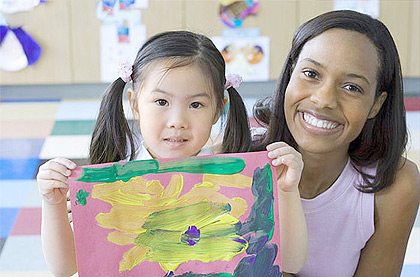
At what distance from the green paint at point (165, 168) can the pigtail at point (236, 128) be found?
24 cm

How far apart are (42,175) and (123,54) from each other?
2.98m

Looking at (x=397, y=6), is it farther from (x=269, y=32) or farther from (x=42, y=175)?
(x=42, y=175)

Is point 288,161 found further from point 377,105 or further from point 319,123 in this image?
point 377,105

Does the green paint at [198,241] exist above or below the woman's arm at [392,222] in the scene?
above

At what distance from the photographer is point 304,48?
5.13 ft

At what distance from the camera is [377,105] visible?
5.21ft

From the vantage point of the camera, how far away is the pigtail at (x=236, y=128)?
1496 millimetres

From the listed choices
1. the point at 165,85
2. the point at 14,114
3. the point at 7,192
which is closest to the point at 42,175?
the point at 165,85

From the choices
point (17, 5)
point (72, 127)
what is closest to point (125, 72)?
point (72, 127)

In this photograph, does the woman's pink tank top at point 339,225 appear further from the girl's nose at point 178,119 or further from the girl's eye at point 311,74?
the girl's nose at point 178,119

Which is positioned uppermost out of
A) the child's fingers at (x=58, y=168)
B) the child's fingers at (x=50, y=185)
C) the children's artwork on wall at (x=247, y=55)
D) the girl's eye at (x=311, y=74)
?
the girl's eye at (x=311, y=74)

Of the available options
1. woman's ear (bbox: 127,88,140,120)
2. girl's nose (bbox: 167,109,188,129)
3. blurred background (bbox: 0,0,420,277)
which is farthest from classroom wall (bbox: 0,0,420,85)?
girl's nose (bbox: 167,109,188,129)

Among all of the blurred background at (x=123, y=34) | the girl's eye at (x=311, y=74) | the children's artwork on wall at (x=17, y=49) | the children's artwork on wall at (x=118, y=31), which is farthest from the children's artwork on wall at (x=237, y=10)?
the girl's eye at (x=311, y=74)

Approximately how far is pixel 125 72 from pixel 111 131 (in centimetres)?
15
